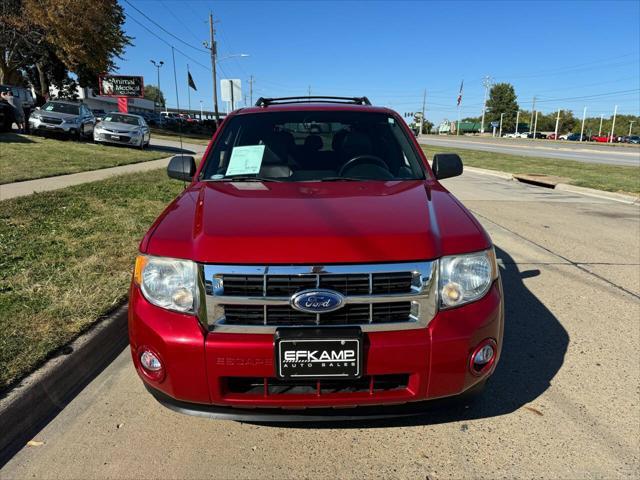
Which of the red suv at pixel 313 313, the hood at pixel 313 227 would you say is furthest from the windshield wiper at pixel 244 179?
the red suv at pixel 313 313

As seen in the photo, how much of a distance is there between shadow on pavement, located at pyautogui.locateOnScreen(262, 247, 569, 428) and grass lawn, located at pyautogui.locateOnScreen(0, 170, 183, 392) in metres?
1.84

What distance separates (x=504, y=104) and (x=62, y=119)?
129 meters

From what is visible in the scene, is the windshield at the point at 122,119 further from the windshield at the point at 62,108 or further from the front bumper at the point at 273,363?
the front bumper at the point at 273,363

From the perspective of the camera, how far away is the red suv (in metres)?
2.17

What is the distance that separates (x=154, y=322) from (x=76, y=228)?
460cm

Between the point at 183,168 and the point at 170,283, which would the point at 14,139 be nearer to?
the point at 183,168

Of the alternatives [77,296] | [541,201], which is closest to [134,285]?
[77,296]

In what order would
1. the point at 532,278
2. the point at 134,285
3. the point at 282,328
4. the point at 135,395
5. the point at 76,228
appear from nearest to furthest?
the point at 282,328 → the point at 134,285 → the point at 135,395 → the point at 532,278 → the point at 76,228

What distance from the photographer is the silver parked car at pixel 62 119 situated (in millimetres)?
18812

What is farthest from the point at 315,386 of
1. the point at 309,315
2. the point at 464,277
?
the point at 464,277

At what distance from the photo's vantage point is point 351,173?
347 cm

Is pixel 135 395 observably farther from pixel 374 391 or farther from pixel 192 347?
pixel 374 391

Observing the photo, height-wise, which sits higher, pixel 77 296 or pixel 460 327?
pixel 460 327

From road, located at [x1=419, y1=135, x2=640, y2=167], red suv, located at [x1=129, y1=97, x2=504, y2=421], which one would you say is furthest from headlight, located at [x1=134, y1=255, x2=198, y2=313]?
road, located at [x1=419, y1=135, x2=640, y2=167]
